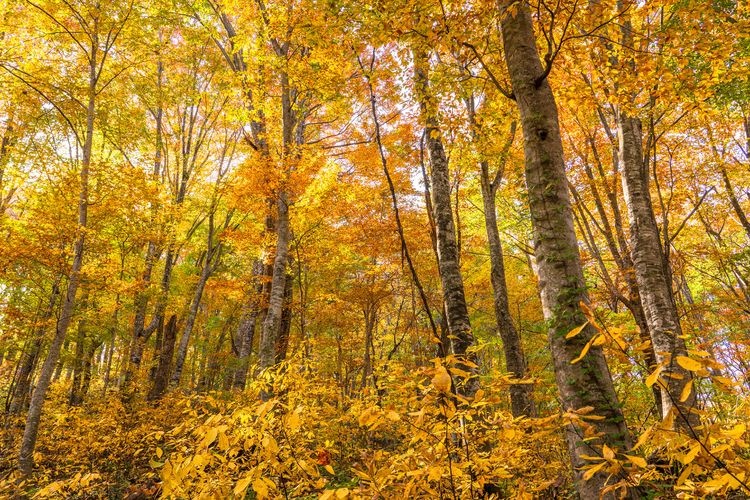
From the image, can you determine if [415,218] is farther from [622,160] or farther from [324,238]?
[622,160]

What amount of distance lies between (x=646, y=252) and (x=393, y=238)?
829 centimetres

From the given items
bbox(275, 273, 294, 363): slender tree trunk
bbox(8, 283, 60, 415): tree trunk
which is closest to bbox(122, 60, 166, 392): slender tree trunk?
bbox(8, 283, 60, 415): tree trunk

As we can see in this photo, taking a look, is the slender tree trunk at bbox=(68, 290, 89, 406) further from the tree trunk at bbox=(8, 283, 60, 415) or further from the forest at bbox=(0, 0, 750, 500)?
the tree trunk at bbox=(8, 283, 60, 415)

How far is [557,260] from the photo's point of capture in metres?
2.36

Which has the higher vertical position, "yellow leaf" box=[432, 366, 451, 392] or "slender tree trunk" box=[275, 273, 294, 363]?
"slender tree trunk" box=[275, 273, 294, 363]

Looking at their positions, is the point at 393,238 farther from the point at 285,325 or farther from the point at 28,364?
the point at 28,364

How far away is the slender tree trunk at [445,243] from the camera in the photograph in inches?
177

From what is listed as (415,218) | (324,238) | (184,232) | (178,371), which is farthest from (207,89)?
(178,371)

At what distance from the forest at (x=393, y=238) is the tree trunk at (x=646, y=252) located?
0.12ft

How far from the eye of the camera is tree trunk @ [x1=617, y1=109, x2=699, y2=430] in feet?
17.5

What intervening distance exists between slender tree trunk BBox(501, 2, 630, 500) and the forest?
0.02 m

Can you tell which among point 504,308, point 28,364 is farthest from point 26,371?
point 504,308

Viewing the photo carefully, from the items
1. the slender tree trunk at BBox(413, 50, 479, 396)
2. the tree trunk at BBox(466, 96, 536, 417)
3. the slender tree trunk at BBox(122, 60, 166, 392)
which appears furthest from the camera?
the slender tree trunk at BBox(122, 60, 166, 392)

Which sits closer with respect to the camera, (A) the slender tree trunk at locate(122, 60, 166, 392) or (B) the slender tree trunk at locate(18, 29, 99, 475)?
(B) the slender tree trunk at locate(18, 29, 99, 475)
